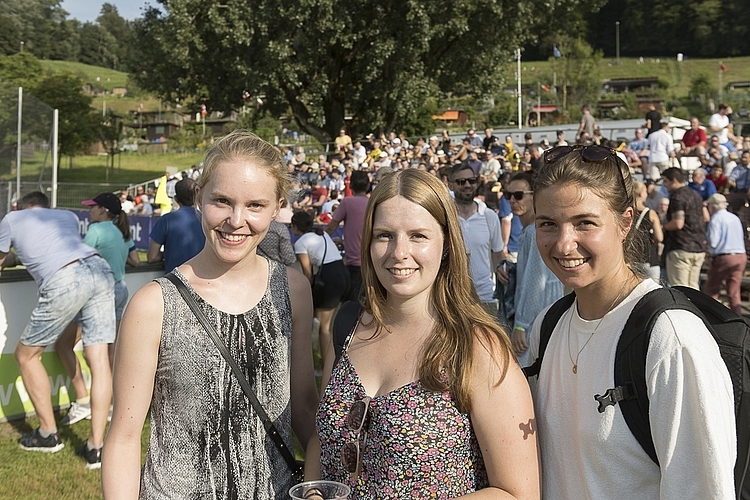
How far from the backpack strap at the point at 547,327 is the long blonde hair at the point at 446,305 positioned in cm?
15

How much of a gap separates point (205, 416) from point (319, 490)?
0.42m

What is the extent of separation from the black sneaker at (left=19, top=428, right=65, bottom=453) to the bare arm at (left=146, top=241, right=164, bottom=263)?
1.82m

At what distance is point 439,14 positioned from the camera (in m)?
29.7

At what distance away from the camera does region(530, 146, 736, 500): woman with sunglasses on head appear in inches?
63.7

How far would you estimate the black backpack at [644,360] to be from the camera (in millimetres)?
1668

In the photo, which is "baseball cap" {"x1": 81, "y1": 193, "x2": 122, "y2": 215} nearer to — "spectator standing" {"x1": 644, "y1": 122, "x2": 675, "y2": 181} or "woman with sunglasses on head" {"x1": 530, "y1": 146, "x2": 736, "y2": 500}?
"woman with sunglasses on head" {"x1": 530, "y1": 146, "x2": 736, "y2": 500}

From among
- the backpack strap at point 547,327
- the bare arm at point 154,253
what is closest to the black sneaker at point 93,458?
the bare arm at point 154,253

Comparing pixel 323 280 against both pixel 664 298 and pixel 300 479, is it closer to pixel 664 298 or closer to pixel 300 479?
pixel 300 479

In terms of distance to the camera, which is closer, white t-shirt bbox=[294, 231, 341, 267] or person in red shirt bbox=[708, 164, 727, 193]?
white t-shirt bbox=[294, 231, 341, 267]

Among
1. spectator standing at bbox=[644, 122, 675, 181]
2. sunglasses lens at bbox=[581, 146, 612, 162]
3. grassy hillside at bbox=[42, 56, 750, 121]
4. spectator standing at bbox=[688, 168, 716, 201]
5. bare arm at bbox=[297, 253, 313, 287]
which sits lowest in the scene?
bare arm at bbox=[297, 253, 313, 287]

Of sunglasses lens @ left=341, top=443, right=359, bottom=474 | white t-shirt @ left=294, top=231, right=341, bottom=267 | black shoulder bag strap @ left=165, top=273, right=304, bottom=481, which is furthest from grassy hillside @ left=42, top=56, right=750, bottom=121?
sunglasses lens @ left=341, top=443, right=359, bottom=474

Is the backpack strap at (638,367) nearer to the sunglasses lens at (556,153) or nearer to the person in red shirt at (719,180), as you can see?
the sunglasses lens at (556,153)

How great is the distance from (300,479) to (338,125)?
31110 millimetres

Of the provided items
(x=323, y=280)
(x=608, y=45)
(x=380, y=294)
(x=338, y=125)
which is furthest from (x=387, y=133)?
(x=608, y=45)
